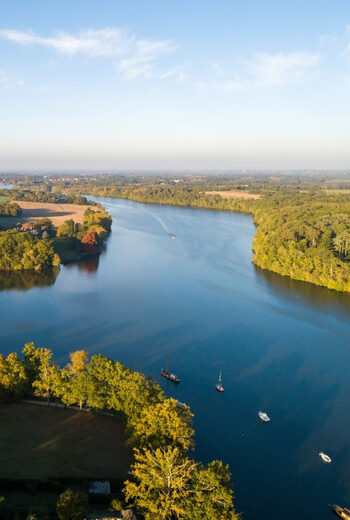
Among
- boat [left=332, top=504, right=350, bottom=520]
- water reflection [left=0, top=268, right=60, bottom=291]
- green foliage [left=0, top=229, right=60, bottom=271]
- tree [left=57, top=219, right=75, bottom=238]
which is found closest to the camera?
boat [left=332, top=504, right=350, bottom=520]

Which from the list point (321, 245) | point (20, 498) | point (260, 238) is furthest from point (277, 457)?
point (260, 238)

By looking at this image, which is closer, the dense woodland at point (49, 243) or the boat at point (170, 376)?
the boat at point (170, 376)

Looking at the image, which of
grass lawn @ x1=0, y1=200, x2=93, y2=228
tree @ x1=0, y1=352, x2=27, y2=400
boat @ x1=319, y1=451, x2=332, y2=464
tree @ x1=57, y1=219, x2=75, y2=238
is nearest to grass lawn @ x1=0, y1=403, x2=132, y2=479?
tree @ x1=0, y1=352, x2=27, y2=400

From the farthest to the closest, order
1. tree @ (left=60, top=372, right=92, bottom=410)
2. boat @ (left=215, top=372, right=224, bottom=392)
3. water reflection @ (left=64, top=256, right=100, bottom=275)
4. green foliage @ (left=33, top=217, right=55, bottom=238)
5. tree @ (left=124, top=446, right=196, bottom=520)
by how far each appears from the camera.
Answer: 1. green foliage @ (left=33, top=217, right=55, bottom=238)
2. water reflection @ (left=64, top=256, right=100, bottom=275)
3. boat @ (left=215, top=372, right=224, bottom=392)
4. tree @ (left=60, top=372, right=92, bottom=410)
5. tree @ (left=124, top=446, right=196, bottom=520)

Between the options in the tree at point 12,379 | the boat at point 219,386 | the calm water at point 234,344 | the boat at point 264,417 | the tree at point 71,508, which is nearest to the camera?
the tree at point 71,508

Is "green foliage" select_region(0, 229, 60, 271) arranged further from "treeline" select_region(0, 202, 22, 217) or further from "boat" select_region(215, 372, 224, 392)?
"boat" select_region(215, 372, 224, 392)

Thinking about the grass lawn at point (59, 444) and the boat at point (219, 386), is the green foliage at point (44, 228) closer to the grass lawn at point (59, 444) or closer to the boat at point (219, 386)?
the boat at point (219, 386)

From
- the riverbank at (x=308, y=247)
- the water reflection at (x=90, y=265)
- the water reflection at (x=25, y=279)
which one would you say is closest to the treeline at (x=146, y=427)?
the water reflection at (x=25, y=279)
